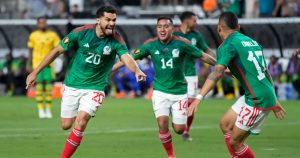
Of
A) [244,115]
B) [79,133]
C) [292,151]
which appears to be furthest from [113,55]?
[292,151]

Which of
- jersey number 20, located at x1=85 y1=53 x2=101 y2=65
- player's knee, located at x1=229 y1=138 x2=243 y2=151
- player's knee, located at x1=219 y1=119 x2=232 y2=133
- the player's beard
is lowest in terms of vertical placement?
player's knee, located at x1=229 y1=138 x2=243 y2=151

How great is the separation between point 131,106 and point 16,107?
3.63 metres

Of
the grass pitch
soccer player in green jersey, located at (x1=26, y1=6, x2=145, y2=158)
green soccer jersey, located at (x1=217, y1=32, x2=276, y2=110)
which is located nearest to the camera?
green soccer jersey, located at (x1=217, y1=32, x2=276, y2=110)

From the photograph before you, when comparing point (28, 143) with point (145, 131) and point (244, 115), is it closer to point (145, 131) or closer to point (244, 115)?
point (145, 131)

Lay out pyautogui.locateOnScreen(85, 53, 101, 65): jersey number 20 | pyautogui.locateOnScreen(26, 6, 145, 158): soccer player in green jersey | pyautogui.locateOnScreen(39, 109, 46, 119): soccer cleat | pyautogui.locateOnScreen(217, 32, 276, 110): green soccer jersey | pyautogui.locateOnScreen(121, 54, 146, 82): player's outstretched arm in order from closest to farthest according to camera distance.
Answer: pyautogui.locateOnScreen(217, 32, 276, 110): green soccer jersey → pyautogui.locateOnScreen(121, 54, 146, 82): player's outstretched arm → pyautogui.locateOnScreen(26, 6, 145, 158): soccer player in green jersey → pyautogui.locateOnScreen(85, 53, 101, 65): jersey number 20 → pyautogui.locateOnScreen(39, 109, 46, 119): soccer cleat

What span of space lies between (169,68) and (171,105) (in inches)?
25.5

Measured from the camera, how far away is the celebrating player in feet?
54.0

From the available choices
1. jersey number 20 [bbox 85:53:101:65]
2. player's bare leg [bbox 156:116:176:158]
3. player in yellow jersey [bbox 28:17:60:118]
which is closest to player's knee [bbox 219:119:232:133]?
player's bare leg [bbox 156:116:176:158]

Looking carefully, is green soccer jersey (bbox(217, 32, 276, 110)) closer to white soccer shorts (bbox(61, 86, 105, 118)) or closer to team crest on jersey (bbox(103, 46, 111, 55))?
team crest on jersey (bbox(103, 46, 111, 55))

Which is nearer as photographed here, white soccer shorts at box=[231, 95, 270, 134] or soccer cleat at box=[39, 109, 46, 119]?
white soccer shorts at box=[231, 95, 270, 134]

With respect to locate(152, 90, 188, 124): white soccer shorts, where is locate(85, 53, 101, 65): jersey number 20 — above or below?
above

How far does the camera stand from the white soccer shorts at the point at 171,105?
16.4 metres

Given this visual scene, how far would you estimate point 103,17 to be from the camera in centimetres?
1477

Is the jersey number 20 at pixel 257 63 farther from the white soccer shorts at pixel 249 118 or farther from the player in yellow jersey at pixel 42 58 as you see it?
the player in yellow jersey at pixel 42 58
